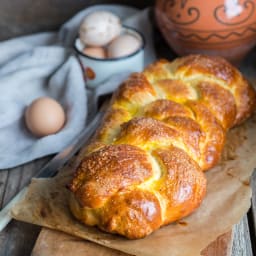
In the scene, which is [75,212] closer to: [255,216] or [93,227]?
[93,227]

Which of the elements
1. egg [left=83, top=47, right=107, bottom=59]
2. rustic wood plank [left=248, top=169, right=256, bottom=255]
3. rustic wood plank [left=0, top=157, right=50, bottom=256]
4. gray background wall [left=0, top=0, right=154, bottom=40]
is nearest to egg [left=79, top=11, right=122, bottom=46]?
egg [left=83, top=47, right=107, bottom=59]

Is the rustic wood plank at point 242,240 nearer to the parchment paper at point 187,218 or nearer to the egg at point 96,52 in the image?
the parchment paper at point 187,218

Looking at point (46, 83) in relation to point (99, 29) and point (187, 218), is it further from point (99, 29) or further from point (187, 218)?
point (187, 218)

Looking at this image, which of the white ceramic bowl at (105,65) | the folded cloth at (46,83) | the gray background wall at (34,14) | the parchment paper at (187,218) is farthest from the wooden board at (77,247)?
the gray background wall at (34,14)

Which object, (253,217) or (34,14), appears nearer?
(253,217)

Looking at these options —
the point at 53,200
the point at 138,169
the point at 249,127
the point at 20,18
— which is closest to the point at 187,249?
the point at 138,169

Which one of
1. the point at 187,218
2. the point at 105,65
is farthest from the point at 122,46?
the point at 187,218

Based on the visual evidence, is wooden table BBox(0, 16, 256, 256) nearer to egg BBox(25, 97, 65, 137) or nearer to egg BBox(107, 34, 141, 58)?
egg BBox(25, 97, 65, 137)
